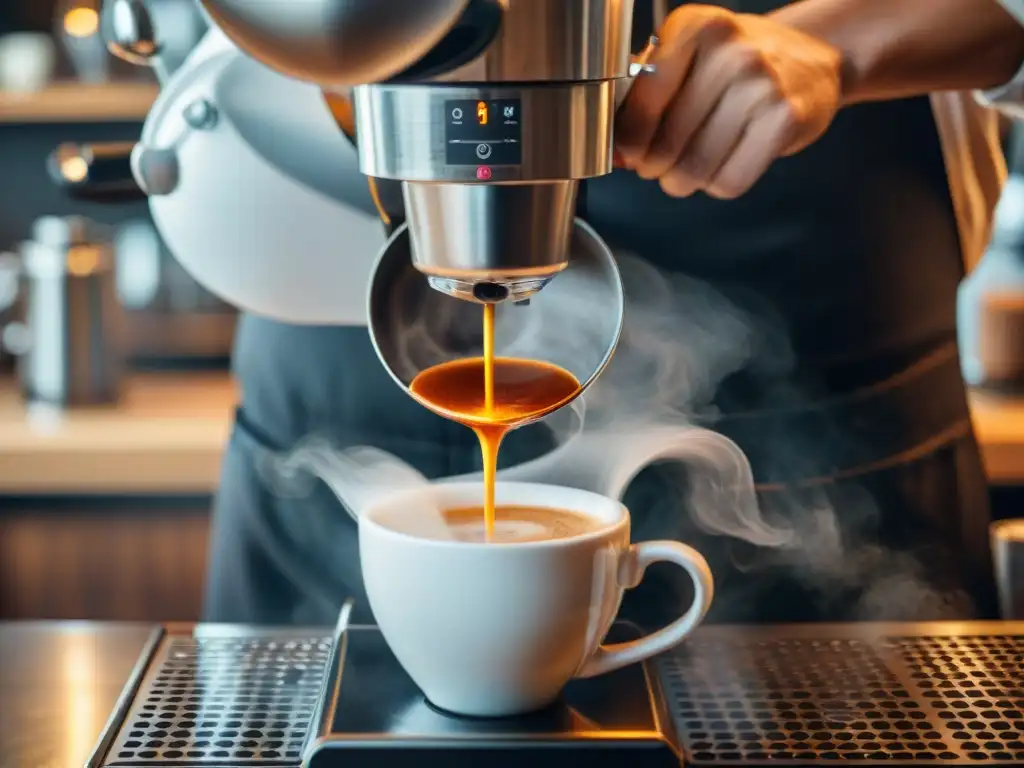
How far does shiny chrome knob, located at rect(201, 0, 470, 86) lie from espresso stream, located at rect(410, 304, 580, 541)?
0.16m

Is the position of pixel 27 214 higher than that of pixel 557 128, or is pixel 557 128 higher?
pixel 557 128

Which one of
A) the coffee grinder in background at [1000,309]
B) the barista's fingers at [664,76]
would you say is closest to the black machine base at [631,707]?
the barista's fingers at [664,76]

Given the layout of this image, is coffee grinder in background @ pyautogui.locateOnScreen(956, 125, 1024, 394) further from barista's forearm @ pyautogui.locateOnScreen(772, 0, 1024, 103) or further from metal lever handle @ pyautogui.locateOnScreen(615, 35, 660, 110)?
metal lever handle @ pyautogui.locateOnScreen(615, 35, 660, 110)

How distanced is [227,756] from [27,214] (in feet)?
6.07

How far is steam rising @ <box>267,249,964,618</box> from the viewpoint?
0.89 meters

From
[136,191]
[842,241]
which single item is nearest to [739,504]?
[842,241]

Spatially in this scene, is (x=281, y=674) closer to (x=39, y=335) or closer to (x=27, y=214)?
(x=39, y=335)

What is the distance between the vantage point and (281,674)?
0.69 metres

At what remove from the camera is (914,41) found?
0.78 meters

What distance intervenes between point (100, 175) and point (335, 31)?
404 mm

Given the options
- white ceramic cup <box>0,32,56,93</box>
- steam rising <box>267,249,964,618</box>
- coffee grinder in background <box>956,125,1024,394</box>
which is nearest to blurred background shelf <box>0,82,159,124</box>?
white ceramic cup <box>0,32,56,93</box>

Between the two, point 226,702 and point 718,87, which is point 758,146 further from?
point 226,702

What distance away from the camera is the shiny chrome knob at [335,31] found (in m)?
0.49

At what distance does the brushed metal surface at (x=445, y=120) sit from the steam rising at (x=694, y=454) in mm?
333
